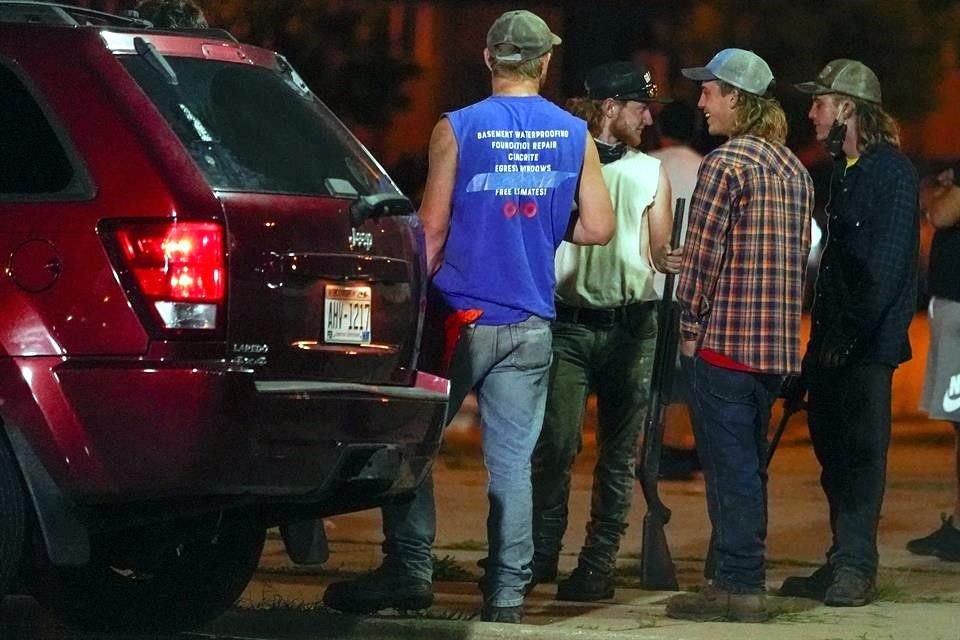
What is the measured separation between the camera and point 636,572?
8.66 metres

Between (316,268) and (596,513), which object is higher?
(316,268)

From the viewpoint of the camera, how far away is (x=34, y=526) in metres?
6.18

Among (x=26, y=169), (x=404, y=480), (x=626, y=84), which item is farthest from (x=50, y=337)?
(x=626, y=84)

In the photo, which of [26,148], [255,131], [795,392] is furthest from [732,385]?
[26,148]

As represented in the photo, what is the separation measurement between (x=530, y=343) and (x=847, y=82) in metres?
1.66

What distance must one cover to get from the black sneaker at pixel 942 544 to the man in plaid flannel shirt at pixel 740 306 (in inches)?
70.7

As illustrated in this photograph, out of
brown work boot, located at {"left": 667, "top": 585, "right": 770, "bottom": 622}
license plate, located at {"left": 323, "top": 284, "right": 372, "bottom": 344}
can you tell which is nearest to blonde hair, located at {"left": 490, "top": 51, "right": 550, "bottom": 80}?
license plate, located at {"left": 323, "top": 284, "right": 372, "bottom": 344}

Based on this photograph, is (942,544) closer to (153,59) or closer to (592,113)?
(592,113)

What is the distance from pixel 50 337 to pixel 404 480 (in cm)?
127

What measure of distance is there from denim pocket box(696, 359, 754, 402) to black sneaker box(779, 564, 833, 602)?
92cm

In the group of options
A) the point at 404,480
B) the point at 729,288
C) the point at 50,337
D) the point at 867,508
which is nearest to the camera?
the point at 50,337

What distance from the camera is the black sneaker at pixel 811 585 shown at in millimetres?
7953

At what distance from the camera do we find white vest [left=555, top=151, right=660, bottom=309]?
8.00 m

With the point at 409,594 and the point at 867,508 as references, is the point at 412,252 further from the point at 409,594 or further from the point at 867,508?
the point at 867,508
